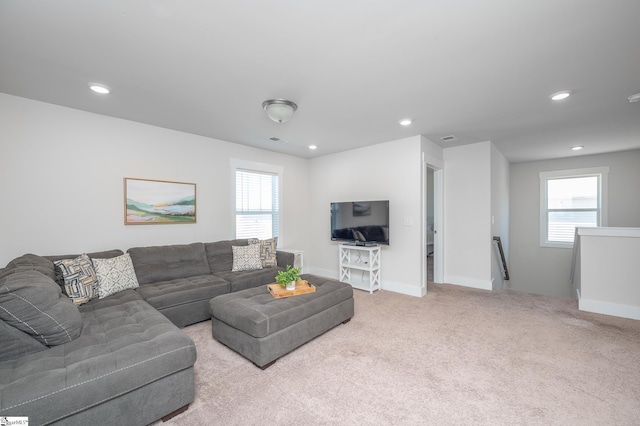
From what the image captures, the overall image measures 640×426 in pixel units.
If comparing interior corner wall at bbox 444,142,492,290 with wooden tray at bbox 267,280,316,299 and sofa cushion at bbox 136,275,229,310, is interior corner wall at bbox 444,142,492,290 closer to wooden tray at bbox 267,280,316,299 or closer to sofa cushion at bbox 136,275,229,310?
wooden tray at bbox 267,280,316,299

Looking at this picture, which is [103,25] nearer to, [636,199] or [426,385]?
[426,385]

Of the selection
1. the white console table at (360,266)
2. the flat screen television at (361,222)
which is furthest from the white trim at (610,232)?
the white console table at (360,266)

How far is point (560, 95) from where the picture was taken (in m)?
2.69

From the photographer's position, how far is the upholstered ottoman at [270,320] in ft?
7.32

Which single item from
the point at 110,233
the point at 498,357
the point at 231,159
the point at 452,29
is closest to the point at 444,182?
the point at 498,357

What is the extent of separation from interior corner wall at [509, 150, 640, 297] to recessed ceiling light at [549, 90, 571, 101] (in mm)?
4165

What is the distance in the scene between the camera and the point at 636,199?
512 cm

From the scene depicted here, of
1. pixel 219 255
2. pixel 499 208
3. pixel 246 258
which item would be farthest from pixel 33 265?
pixel 499 208

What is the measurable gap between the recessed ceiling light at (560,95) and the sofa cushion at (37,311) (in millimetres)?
4505

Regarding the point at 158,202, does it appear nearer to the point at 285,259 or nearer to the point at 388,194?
the point at 285,259

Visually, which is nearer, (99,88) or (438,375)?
(438,375)

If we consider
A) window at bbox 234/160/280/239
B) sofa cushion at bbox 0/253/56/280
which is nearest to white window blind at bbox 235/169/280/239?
window at bbox 234/160/280/239

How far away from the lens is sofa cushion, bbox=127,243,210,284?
326 cm

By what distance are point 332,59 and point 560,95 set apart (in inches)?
94.5
